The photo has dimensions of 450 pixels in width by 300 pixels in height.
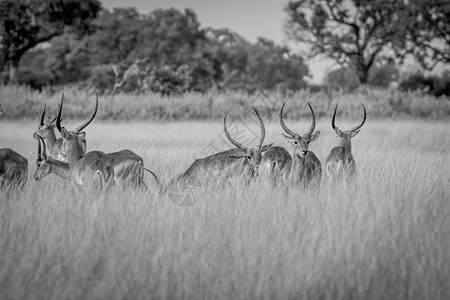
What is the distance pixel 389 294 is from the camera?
318 cm

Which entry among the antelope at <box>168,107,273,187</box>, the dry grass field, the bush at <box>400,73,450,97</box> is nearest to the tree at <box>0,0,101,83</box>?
the bush at <box>400,73,450,97</box>

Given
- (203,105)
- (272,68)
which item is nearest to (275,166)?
(203,105)

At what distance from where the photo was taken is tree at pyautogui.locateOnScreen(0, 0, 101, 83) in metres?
27.8

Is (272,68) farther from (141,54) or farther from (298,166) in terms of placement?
(298,166)

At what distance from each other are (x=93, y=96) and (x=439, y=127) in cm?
1142

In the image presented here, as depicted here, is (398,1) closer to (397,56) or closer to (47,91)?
(397,56)

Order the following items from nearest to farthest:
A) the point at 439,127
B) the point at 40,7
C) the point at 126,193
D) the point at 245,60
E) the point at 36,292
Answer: the point at 36,292 → the point at 126,193 → the point at 439,127 → the point at 40,7 → the point at 245,60

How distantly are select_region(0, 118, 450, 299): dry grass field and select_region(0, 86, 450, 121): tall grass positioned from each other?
11.3m

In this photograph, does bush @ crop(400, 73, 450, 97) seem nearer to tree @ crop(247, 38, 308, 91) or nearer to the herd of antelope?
tree @ crop(247, 38, 308, 91)

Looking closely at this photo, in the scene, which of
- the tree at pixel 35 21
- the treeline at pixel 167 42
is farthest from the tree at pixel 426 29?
the tree at pixel 35 21

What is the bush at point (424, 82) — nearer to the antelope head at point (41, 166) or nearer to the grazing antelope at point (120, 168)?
the grazing antelope at point (120, 168)

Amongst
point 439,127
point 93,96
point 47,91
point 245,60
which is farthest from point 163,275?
point 245,60

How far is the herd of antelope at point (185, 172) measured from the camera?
17.7ft

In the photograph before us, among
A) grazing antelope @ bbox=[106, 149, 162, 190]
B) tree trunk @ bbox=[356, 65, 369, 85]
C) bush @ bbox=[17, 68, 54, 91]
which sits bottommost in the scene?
grazing antelope @ bbox=[106, 149, 162, 190]
